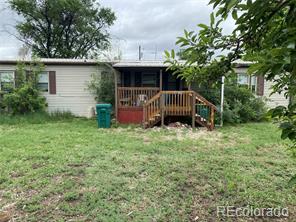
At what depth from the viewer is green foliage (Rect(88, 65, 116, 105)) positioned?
994cm

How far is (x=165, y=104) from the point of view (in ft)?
27.9

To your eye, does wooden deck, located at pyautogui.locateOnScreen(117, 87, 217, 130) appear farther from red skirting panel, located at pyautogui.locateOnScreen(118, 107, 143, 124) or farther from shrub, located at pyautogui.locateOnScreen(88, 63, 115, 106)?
shrub, located at pyautogui.locateOnScreen(88, 63, 115, 106)

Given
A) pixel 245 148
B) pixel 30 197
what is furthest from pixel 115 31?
pixel 30 197

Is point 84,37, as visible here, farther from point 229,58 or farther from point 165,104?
point 229,58

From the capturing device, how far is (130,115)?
8984mm

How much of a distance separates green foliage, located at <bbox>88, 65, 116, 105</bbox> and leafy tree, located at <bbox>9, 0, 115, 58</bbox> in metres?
11.3

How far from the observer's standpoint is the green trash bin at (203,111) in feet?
27.0

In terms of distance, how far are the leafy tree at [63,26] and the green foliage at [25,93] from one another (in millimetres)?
10418

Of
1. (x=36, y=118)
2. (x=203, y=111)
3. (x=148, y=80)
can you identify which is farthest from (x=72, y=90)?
(x=203, y=111)

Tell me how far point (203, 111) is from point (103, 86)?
4591 mm

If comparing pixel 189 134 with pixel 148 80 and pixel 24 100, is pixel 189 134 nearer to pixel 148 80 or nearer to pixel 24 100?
pixel 148 80

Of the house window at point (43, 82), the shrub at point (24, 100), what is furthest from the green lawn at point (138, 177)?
the house window at point (43, 82)

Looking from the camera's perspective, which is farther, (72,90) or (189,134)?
(72,90)

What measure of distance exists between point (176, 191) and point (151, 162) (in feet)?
4.00
